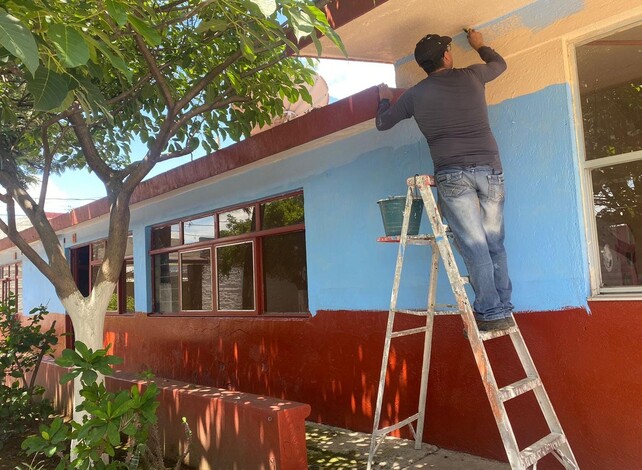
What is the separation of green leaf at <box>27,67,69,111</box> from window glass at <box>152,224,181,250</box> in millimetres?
5512

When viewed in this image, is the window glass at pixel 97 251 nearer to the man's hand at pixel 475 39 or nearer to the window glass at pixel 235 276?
the window glass at pixel 235 276

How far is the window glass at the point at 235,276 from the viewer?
249 inches

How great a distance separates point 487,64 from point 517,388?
202 cm

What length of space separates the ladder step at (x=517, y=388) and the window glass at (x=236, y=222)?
3.97 m

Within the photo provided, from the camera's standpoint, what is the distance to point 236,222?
6578 mm

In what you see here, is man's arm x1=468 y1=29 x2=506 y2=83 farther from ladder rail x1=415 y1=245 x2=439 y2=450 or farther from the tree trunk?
the tree trunk

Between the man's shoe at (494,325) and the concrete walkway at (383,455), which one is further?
the concrete walkway at (383,455)

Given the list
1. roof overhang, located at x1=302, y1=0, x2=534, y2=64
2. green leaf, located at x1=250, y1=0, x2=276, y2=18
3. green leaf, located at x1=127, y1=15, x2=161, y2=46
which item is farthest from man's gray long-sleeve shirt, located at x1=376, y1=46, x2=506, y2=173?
green leaf, located at x1=127, y1=15, x2=161, y2=46

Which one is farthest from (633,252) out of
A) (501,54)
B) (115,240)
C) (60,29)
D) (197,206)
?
(197,206)

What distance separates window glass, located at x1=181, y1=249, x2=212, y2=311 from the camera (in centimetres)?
702

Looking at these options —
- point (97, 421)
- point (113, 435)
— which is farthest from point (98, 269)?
point (113, 435)

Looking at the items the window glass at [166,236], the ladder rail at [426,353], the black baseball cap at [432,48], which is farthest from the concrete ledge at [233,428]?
the window glass at [166,236]

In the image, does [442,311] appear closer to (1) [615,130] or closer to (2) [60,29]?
(1) [615,130]

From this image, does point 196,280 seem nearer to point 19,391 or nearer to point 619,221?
point 19,391
